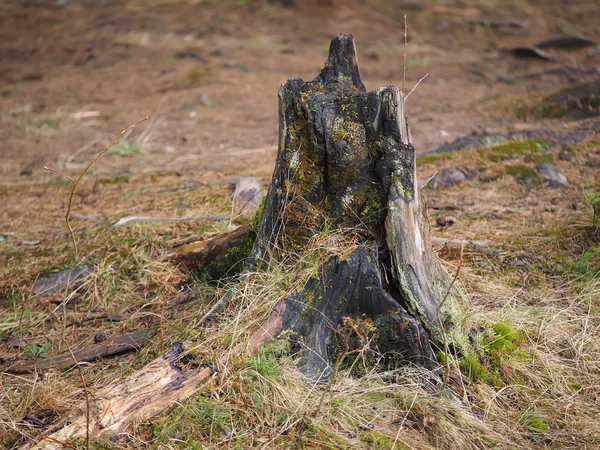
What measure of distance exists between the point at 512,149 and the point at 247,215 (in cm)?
387

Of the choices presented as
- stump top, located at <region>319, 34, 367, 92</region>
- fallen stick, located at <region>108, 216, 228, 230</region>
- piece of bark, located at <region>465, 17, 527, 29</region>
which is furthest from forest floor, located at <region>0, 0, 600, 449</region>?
stump top, located at <region>319, 34, 367, 92</region>

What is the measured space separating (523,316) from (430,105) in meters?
7.89

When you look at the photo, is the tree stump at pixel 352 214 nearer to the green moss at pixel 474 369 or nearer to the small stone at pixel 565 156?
the green moss at pixel 474 369

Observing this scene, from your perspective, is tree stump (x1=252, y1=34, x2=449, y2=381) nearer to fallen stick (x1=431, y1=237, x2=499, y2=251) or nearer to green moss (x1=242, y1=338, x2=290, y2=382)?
green moss (x1=242, y1=338, x2=290, y2=382)

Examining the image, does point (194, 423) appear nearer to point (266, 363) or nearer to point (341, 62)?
point (266, 363)

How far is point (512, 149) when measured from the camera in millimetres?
6742

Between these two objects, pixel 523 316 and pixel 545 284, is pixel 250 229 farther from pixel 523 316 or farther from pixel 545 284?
pixel 545 284

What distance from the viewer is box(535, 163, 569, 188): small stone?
230 inches

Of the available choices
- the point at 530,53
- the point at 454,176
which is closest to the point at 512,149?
the point at 454,176

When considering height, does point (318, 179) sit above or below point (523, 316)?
above

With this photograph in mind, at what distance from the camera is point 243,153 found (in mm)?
8102

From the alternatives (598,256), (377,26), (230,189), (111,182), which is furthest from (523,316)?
(377,26)

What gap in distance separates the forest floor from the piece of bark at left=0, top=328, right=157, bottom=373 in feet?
0.37

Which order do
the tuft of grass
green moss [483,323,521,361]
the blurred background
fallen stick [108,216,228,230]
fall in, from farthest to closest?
1. the tuft of grass
2. the blurred background
3. fallen stick [108,216,228,230]
4. green moss [483,323,521,361]
